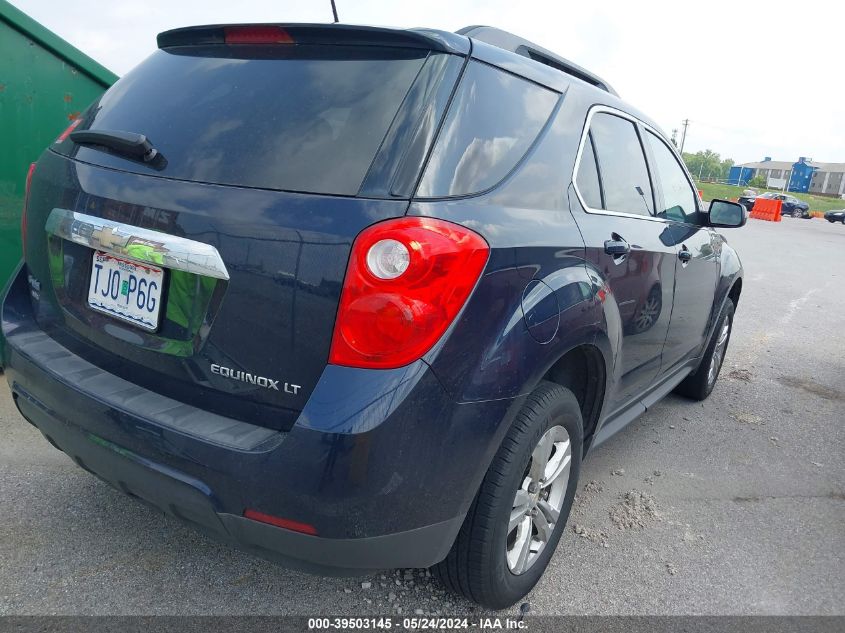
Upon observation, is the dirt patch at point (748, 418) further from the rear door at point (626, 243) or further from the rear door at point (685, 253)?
the rear door at point (626, 243)

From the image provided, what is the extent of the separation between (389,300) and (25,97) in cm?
328

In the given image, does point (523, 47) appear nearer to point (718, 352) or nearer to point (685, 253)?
point (685, 253)

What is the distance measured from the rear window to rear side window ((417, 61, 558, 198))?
0.51 ft

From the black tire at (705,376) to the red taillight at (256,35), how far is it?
3300 mm

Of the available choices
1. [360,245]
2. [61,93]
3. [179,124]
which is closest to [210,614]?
[360,245]

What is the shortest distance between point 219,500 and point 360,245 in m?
0.74

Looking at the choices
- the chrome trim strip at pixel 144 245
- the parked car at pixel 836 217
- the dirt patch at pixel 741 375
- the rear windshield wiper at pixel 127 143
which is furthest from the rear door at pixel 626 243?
the parked car at pixel 836 217

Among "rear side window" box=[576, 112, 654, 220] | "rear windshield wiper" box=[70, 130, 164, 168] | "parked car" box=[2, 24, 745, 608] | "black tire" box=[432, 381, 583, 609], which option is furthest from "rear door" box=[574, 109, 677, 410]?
"rear windshield wiper" box=[70, 130, 164, 168]

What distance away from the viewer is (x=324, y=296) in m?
1.63

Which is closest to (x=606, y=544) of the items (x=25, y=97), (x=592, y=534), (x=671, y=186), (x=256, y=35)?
(x=592, y=534)

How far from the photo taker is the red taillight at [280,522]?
165 centimetres

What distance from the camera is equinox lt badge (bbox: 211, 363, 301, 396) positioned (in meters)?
1.66

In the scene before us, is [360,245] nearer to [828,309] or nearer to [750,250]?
[828,309]

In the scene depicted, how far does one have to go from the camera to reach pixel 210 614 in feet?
7.02
